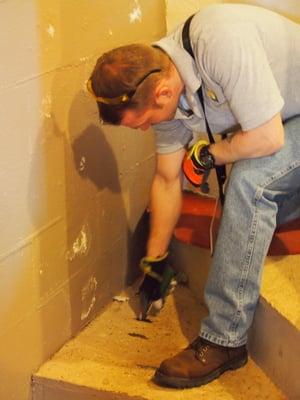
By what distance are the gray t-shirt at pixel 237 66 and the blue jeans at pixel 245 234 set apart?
0.42 feet

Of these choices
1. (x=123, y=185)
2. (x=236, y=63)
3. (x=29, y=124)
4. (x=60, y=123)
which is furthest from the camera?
(x=123, y=185)

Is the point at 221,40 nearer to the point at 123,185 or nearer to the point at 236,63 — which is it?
the point at 236,63

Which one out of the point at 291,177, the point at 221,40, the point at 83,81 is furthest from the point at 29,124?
the point at 291,177

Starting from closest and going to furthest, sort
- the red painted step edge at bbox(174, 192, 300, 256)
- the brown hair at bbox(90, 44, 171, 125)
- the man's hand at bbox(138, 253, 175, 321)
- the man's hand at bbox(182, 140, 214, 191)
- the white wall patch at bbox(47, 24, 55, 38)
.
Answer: the brown hair at bbox(90, 44, 171, 125), the white wall patch at bbox(47, 24, 55, 38), the man's hand at bbox(182, 140, 214, 191), the red painted step edge at bbox(174, 192, 300, 256), the man's hand at bbox(138, 253, 175, 321)

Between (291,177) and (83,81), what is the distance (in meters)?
0.58

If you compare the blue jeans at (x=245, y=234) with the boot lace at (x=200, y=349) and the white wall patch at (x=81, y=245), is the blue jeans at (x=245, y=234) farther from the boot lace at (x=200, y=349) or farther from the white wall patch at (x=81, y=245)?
the white wall patch at (x=81, y=245)

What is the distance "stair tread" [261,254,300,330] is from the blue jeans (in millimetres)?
55

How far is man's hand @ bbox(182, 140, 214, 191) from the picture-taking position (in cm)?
166

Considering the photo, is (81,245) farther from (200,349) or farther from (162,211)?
(200,349)

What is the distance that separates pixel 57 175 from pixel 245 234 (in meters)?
0.49

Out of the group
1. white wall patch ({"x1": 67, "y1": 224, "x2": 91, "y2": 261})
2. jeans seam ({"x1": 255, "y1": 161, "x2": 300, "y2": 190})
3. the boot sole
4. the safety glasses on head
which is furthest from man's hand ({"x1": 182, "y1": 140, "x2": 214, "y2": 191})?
the boot sole

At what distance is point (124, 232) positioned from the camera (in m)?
2.15

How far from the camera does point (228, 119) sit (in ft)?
5.48

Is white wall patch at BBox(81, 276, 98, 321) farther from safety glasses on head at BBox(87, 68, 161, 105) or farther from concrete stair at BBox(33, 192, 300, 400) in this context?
safety glasses on head at BBox(87, 68, 161, 105)
